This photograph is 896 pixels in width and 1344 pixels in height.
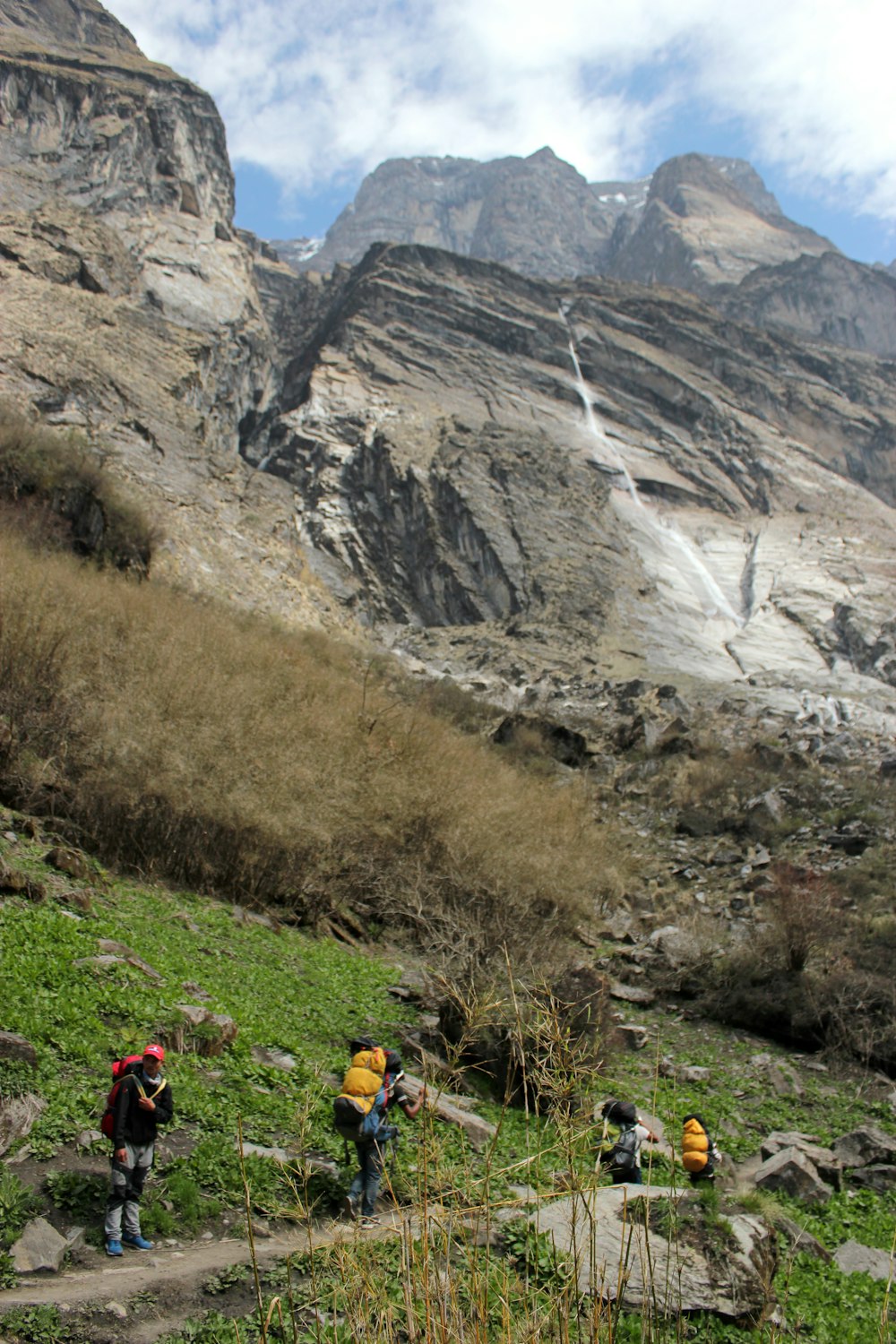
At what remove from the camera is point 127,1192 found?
452 centimetres

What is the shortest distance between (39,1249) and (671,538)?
55036 mm

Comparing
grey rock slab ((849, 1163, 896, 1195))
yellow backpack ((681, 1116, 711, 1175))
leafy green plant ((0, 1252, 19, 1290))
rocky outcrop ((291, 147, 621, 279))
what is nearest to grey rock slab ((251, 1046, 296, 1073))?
leafy green plant ((0, 1252, 19, 1290))

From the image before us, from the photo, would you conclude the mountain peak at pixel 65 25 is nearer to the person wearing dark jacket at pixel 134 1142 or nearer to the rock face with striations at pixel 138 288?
the rock face with striations at pixel 138 288

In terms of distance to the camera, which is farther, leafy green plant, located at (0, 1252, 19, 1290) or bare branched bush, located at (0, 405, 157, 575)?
bare branched bush, located at (0, 405, 157, 575)

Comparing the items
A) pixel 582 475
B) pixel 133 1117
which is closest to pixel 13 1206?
pixel 133 1117

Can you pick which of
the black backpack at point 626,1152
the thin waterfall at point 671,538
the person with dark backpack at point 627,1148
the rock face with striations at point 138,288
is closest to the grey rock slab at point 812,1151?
the person with dark backpack at point 627,1148

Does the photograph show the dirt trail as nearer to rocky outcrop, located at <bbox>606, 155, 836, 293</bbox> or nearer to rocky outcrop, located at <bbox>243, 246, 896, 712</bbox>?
rocky outcrop, located at <bbox>243, 246, 896, 712</bbox>

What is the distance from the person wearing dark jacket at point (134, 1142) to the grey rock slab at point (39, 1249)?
0.26m

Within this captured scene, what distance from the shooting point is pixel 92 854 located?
11.7 meters

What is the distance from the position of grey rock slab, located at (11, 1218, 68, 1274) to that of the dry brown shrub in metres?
6.00

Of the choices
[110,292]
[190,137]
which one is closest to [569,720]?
[110,292]

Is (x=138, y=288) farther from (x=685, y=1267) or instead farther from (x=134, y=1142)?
(x=685, y=1267)

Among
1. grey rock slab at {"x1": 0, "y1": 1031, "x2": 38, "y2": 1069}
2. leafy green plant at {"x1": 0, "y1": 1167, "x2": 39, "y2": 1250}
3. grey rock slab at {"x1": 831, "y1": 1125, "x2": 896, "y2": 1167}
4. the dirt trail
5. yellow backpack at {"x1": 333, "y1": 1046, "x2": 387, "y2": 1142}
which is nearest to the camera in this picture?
the dirt trail

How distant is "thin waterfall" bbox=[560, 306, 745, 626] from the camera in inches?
1959
